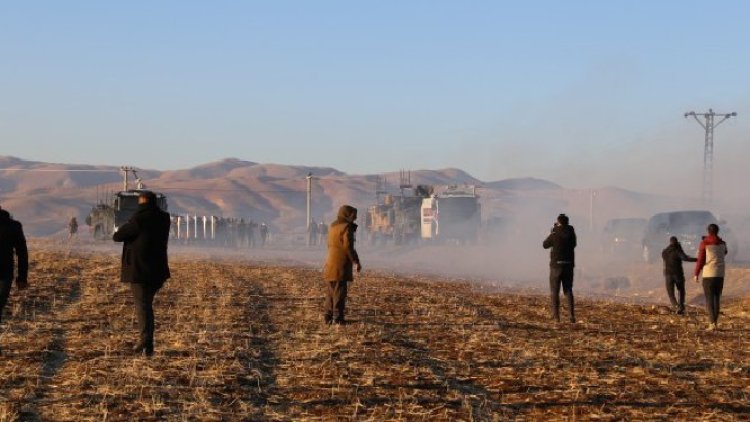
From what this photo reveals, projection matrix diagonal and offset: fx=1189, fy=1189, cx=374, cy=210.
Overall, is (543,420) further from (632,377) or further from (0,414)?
(0,414)

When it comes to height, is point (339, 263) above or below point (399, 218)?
below

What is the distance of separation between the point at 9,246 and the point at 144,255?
147 centimetres

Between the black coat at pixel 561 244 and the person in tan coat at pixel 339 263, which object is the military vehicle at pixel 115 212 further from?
the black coat at pixel 561 244

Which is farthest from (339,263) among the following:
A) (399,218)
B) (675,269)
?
(399,218)

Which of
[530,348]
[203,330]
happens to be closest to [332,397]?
[530,348]

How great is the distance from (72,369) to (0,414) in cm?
Result: 275

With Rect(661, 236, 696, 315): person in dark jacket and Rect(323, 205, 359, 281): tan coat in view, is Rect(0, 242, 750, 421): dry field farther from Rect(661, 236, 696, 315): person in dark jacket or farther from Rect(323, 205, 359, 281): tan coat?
Rect(323, 205, 359, 281): tan coat

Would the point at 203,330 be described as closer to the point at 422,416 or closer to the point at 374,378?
the point at 374,378

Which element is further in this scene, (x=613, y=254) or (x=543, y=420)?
(x=613, y=254)

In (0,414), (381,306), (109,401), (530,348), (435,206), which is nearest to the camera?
(0,414)

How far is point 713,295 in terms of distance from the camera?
18828 millimetres

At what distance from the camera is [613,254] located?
2224 inches

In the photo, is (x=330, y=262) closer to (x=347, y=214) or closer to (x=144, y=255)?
(x=347, y=214)

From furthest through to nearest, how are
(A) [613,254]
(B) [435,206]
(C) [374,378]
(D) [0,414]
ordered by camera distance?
(B) [435,206] < (A) [613,254] < (C) [374,378] < (D) [0,414]
